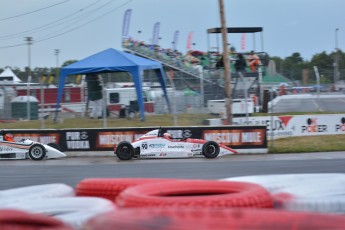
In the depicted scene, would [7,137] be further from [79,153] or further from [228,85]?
[228,85]

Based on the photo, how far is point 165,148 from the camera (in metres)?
18.9

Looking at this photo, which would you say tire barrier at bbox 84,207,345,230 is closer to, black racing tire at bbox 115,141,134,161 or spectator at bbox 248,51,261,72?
black racing tire at bbox 115,141,134,161

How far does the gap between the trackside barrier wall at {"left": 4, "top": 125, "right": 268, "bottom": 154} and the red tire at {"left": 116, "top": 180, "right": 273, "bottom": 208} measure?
624 inches

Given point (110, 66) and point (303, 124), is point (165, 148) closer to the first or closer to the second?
point (303, 124)

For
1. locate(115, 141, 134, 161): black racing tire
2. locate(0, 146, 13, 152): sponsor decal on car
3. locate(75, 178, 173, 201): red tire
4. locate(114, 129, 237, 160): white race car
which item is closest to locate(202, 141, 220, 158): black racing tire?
locate(114, 129, 237, 160): white race car

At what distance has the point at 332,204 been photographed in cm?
456

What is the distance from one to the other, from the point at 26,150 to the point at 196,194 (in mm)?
15478

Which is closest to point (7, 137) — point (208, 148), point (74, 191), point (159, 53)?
point (208, 148)

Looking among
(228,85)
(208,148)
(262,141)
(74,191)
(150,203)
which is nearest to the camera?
(150,203)

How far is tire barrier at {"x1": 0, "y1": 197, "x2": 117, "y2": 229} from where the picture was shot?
4.17 meters

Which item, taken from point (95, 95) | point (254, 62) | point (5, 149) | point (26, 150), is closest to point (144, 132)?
point (26, 150)

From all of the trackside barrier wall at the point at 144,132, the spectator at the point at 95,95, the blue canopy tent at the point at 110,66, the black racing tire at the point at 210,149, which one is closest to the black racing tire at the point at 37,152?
the trackside barrier wall at the point at 144,132

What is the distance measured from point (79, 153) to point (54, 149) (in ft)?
5.25

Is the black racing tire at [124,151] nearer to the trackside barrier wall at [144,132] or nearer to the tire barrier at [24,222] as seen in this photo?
the trackside barrier wall at [144,132]
